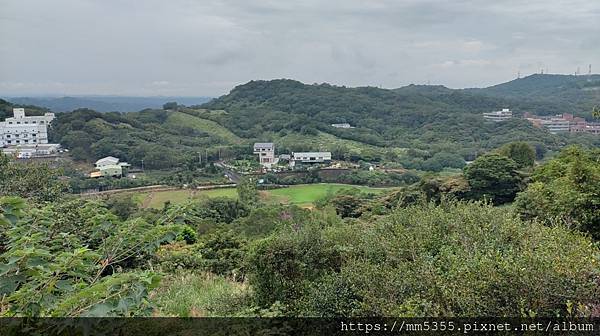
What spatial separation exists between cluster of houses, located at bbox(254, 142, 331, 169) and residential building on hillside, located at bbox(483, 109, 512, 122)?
29.6 m

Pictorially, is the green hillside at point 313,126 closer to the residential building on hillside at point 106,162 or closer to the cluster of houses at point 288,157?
the cluster of houses at point 288,157

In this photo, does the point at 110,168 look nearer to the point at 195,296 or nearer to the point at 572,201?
the point at 195,296

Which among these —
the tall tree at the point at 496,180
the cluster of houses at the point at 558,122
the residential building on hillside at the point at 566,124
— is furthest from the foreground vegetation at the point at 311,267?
the cluster of houses at the point at 558,122

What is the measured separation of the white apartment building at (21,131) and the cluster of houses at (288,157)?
18.8m

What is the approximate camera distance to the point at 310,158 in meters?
38.6

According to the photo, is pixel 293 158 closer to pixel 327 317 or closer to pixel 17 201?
pixel 327 317

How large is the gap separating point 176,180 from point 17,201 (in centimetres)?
3013

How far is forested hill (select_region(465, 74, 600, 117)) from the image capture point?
64.8 metres

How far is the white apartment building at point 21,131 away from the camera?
120ft

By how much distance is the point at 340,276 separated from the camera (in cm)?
453

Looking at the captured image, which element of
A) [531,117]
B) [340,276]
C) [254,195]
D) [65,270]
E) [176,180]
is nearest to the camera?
[65,270]

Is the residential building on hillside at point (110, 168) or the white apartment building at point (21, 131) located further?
the white apartment building at point (21, 131)

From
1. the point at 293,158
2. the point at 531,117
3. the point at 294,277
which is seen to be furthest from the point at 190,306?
the point at 531,117

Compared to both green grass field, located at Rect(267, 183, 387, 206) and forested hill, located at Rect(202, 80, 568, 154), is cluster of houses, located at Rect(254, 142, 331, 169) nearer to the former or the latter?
green grass field, located at Rect(267, 183, 387, 206)
